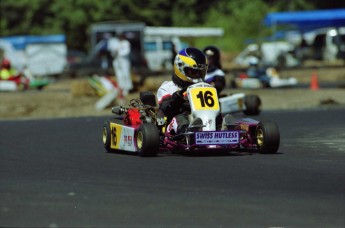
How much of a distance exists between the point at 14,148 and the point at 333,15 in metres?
30.3

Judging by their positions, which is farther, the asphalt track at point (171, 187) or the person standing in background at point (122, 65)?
the person standing in background at point (122, 65)

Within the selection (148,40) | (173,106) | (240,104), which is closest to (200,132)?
(173,106)

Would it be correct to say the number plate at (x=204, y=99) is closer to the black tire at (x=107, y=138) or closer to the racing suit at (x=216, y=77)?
the black tire at (x=107, y=138)

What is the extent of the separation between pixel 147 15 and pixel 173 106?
55094mm

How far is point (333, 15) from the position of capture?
42562mm

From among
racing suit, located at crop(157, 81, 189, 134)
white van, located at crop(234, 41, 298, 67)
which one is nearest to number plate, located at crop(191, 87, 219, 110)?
racing suit, located at crop(157, 81, 189, 134)

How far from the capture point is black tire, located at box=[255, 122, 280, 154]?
462 inches

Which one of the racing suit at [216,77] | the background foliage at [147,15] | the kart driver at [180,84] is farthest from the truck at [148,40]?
the kart driver at [180,84]

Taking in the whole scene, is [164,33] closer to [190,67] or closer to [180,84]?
[180,84]

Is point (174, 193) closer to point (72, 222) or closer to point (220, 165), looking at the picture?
point (72, 222)

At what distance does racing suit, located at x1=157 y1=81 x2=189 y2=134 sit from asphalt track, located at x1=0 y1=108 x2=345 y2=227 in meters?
0.37

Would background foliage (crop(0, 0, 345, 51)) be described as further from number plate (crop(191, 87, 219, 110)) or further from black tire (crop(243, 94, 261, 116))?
number plate (crop(191, 87, 219, 110))

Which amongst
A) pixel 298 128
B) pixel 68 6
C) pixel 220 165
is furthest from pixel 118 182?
pixel 68 6

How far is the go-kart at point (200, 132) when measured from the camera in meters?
11.6
